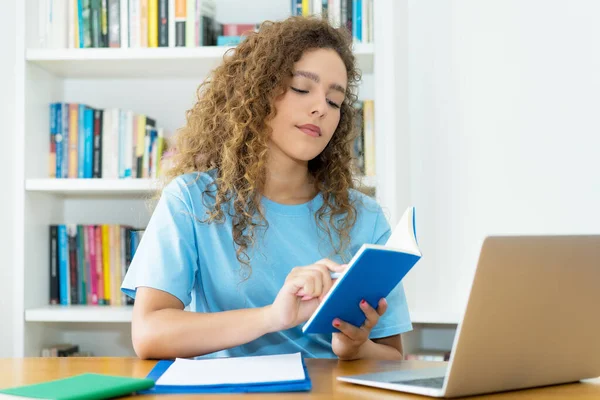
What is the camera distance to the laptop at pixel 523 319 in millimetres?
728

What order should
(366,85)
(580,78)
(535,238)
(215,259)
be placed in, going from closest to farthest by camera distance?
(535,238) → (215,259) → (580,78) → (366,85)

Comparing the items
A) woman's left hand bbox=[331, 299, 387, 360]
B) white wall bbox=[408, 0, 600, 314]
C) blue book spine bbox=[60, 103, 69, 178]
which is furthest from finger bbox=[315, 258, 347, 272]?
blue book spine bbox=[60, 103, 69, 178]

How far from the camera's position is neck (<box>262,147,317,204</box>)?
1517 millimetres

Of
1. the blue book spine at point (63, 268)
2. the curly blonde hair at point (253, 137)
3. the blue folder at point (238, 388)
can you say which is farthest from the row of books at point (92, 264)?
the blue folder at point (238, 388)

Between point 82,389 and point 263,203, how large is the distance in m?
0.75

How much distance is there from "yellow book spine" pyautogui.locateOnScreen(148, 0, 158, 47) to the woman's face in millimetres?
920

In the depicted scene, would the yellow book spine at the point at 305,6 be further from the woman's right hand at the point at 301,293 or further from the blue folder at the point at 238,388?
the blue folder at the point at 238,388

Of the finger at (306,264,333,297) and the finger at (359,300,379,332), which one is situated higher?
the finger at (306,264,333,297)

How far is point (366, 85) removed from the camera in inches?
95.6

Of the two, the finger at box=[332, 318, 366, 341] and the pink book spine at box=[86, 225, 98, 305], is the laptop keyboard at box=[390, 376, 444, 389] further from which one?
the pink book spine at box=[86, 225, 98, 305]

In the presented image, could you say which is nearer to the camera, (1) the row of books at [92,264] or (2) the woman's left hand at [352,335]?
(2) the woman's left hand at [352,335]

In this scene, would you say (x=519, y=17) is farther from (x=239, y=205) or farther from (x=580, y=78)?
(x=239, y=205)

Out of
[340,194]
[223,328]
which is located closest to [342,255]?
[340,194]

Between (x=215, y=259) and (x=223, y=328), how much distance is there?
26 centimetres
